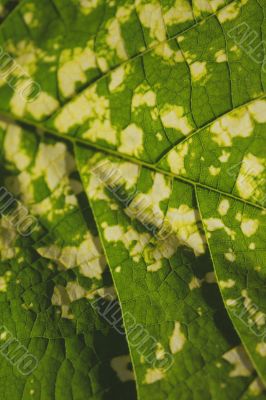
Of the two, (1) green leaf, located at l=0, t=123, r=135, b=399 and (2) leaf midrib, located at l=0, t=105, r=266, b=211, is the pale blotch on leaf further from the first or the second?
(2) leaf midrib, located at l=0, t=105, r=266, b=211

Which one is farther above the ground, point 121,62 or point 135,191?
point 121,62

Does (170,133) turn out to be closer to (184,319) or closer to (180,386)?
(184,319)

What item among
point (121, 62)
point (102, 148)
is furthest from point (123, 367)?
point (121, 62)

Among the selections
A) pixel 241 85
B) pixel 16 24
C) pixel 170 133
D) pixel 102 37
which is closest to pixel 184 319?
pixel 170 133

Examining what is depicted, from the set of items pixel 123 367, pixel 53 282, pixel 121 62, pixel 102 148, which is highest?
pixel 121 62

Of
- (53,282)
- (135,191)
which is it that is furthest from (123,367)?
(135,191)

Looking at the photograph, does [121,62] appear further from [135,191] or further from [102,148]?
[135,191]

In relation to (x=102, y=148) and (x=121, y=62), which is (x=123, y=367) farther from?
(x=121, y=62)

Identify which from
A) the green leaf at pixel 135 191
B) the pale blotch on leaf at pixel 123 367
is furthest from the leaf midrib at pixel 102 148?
the pale blotch on leaf at pixel 123 367

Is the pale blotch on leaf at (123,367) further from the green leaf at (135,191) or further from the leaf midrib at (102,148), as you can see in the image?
the leaf midrib at (102,148)
